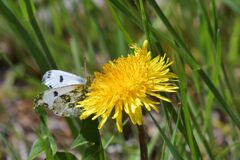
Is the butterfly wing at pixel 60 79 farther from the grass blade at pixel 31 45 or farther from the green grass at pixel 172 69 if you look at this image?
the grass blade at pixel 31 45

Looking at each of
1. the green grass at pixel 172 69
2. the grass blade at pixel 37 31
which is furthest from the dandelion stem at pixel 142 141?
the grass blade at pixel 37 31

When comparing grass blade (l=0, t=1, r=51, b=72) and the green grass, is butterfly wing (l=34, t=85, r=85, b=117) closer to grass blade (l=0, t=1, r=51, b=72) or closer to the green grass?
the green grass

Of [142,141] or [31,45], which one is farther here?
[31,45]

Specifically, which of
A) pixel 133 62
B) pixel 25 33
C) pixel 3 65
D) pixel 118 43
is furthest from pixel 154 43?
pixel 3 65

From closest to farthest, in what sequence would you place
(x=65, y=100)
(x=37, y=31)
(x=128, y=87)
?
(x=128, y=87), (x=65, y=100), (x=37, y=31)


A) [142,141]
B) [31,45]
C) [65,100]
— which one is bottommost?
[142,141]

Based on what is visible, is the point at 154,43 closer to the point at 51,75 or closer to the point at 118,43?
the point at 51,75

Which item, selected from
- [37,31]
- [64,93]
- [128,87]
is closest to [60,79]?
[64,93]

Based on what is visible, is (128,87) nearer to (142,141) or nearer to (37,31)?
(142,141)
